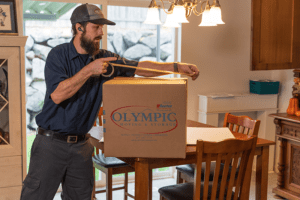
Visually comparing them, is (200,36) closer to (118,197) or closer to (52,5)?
(52,5)

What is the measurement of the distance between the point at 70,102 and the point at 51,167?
380mm

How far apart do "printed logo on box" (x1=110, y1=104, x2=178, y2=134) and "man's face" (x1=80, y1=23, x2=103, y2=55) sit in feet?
1.58

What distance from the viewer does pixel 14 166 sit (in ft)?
9.07

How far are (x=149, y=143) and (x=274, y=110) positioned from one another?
9.56ft

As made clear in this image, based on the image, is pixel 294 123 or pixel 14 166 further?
pixel 294 123

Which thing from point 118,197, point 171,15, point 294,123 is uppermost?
point 171,15

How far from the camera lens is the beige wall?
395 cm

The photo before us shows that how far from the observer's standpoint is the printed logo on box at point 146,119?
5.61 feet

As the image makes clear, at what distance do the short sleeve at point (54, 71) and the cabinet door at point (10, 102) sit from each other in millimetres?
808

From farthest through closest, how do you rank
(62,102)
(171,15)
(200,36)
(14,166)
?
1. (200,36)
2. (14,166)
3. (171,15)
4. (62,102)

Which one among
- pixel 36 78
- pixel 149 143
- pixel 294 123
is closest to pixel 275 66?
pixel 294 123

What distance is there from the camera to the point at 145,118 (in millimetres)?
1718

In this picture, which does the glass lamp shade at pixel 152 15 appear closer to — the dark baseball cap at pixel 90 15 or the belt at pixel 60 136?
the dark baseball cap at pixel 90 15

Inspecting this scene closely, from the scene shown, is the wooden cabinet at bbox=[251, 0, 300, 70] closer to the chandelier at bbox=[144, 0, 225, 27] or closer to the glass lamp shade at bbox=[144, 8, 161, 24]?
the chandelier at bbox=[144, 0, 225, 27]
